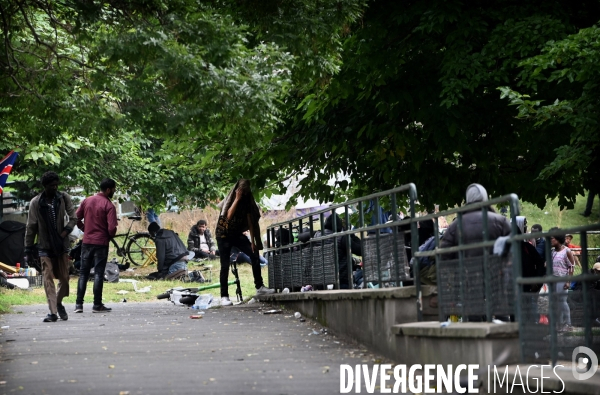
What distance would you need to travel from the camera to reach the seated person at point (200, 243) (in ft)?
109

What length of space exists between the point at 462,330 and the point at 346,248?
15.9 ft

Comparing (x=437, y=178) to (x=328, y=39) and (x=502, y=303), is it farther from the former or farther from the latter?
(x=502, y=303)

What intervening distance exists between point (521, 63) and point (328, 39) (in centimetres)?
271

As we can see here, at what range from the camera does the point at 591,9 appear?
16062mm

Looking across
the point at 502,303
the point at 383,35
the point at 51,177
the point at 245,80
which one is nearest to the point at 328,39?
the point at 245,80

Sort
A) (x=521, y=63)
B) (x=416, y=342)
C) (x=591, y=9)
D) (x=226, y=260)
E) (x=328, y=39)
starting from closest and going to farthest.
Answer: (x=416, y=342), (x=328, y=39), (x=521, y=63), (x=591, y=9), (x=226, y=260)

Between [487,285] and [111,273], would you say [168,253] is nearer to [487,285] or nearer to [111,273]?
[111,273]

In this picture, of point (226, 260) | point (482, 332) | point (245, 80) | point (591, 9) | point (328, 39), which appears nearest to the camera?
point (482, 332)

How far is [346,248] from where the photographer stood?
1325 cm

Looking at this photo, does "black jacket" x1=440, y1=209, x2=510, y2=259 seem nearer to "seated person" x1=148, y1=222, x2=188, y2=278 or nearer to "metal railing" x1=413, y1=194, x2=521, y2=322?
"metal railing" x1=413, y1=194, x2=521, y2=322

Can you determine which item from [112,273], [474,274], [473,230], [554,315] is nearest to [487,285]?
[474,274]

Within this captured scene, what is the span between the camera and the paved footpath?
8836 mm

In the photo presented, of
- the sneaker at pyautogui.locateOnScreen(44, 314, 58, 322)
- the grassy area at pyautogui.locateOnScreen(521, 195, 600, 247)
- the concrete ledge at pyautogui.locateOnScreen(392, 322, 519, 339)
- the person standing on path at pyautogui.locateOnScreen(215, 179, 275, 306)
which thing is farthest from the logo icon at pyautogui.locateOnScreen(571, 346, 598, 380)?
the grassy area at pyautogui.locateOnScreen(521, 195, 600, 247)

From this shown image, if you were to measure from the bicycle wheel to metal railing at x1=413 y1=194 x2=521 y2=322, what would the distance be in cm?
2224
